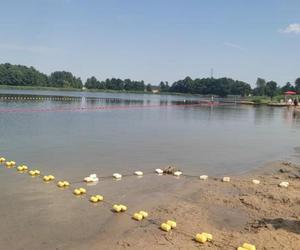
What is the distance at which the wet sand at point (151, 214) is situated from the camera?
245 inches

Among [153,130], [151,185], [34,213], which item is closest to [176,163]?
[151,185]

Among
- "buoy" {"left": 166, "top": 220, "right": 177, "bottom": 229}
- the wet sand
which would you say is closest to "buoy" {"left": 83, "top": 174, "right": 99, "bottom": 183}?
the wet sand

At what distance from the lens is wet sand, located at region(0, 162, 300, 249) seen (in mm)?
6215

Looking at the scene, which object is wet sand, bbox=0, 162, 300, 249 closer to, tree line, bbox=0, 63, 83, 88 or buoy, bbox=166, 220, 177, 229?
buoy, bbox=166, 220, 177, 229

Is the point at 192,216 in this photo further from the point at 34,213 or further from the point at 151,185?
the point at 34,213

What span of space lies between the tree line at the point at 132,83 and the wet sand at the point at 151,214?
9807 cm

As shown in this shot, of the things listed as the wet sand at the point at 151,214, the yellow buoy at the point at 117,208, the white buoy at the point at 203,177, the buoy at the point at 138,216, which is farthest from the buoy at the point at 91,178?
the white buoy at the point at 203,177

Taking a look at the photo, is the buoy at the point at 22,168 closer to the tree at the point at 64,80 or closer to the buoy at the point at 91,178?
the buoy at the point at 91,178

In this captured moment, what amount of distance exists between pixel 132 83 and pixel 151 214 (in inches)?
7159

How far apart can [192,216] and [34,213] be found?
324 cm

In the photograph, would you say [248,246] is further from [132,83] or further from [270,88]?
[132,83]

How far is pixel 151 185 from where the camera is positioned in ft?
32.2

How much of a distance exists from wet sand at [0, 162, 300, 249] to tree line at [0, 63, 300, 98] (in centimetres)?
9807

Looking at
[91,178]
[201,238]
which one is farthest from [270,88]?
[201,238]
